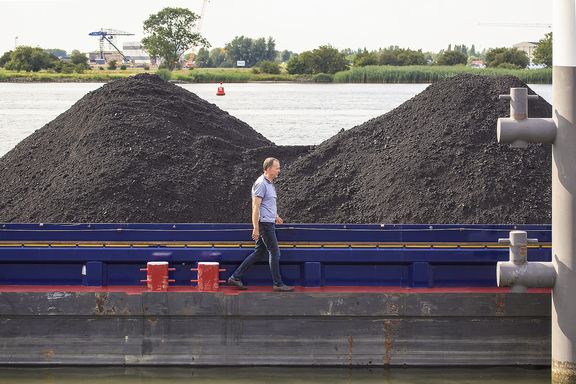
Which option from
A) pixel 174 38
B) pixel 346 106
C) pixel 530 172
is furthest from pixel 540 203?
pixel 174 38

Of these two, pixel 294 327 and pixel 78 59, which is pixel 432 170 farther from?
pixel 78 59

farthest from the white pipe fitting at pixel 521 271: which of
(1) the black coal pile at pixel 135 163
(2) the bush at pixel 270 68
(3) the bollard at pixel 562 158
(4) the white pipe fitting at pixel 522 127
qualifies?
(2) the bush at pixel 270 68

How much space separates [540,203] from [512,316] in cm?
467

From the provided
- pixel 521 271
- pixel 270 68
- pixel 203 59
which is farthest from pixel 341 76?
Answer: pixel 521 271

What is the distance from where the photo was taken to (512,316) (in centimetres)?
1236

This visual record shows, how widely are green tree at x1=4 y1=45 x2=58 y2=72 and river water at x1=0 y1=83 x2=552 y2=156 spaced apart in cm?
3002

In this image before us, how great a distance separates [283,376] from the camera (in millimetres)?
12539

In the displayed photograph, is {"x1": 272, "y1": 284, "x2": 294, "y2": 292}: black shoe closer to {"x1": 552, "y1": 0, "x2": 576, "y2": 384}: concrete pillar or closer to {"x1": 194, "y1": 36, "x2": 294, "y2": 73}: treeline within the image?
{"x1": 552, "y1": 0, "x2": 576, "y2": 384}: concrete pillar

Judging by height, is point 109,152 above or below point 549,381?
above

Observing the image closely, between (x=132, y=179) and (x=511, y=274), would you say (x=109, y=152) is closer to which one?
(x=132, y=179)

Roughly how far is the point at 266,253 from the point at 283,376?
132cm

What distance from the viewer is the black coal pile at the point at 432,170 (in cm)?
1689

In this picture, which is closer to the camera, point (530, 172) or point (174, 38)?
point (530, 172)

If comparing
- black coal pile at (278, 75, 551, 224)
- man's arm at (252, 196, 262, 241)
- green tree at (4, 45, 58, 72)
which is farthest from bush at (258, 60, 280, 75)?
man's arm at (252, 196, 262, 241)
